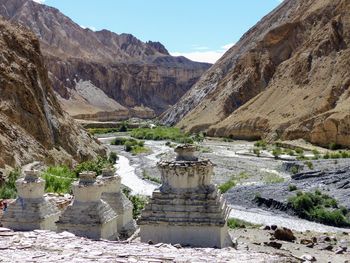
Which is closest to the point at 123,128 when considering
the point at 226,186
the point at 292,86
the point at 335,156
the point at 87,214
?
the point at 292,86

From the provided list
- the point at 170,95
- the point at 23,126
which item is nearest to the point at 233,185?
the point at 23,126

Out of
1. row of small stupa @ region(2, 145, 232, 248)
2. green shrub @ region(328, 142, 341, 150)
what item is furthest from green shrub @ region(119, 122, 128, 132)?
row of small stupa @ region(2, 145, 232, 248)

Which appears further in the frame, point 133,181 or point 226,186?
point 133,181

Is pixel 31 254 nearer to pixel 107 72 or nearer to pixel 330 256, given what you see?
pixel 330 256

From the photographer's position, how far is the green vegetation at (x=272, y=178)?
36.0 meters

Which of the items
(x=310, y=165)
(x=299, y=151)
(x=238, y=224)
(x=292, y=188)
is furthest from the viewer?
(x=299, y=151)

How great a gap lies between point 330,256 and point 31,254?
1050 cm

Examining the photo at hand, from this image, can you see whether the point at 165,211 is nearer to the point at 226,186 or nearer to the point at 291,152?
the point at 226,186

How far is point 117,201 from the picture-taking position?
1295cm

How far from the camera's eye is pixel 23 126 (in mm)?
33062

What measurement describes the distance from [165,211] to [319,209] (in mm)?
17813

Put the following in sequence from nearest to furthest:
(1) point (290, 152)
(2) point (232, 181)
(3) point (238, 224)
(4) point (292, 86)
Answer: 1. (3) point (238, 224)
2. (2) point (232, 181)
3. (1) point (290, 152)
4. (4) point (292, 86)

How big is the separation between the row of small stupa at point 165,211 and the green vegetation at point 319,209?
15.8m

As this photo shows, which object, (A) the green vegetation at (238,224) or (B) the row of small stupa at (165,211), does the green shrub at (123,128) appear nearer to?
(A) the green vegetation at (238,224)
